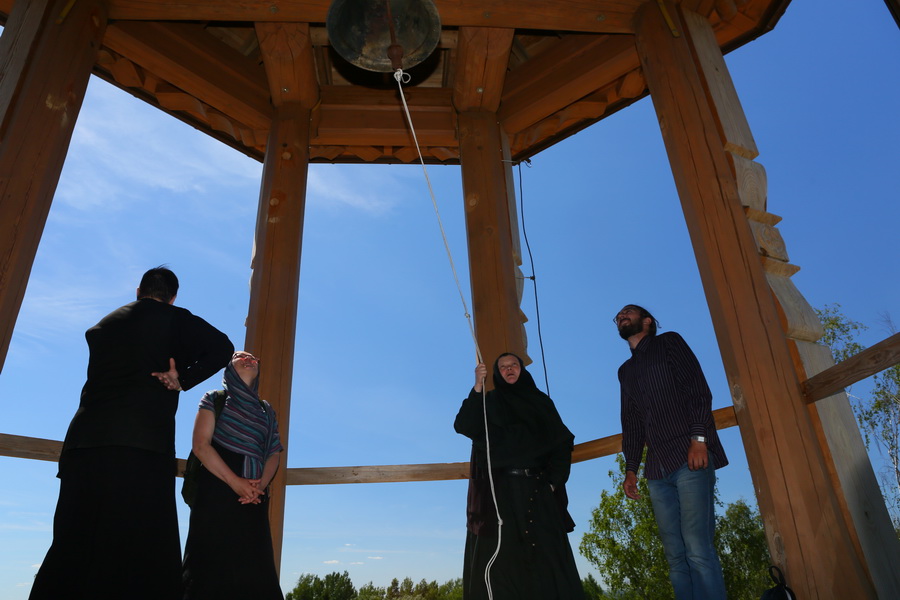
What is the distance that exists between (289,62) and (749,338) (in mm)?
4066

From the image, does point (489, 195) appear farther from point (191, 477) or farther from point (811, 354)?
point (191, 477)

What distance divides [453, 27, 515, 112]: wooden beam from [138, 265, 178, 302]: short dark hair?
3298 mm

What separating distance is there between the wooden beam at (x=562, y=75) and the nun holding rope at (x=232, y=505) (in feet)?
12.2

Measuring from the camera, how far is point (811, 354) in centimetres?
334

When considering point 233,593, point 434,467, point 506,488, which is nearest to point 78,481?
point 233,593

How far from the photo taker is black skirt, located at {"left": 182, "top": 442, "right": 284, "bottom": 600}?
102 inches

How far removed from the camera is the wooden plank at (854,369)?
2.45 m

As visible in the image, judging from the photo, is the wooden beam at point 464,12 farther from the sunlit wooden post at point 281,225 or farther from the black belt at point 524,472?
the black belt at point 524,472

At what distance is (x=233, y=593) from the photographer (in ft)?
8.50

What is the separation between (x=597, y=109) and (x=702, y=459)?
12.1 ft

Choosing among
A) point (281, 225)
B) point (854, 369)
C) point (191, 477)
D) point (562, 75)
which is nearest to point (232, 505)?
point (191, 477)

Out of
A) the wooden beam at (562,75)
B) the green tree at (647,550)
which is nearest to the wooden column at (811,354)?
the wooden beam at (562,75)

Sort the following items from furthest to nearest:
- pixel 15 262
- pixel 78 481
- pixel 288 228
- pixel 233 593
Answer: pixel 288 228 < pixel 15 262 < pixel 233 593 < pixel 78 481

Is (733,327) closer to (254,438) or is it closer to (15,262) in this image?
(254,438)
